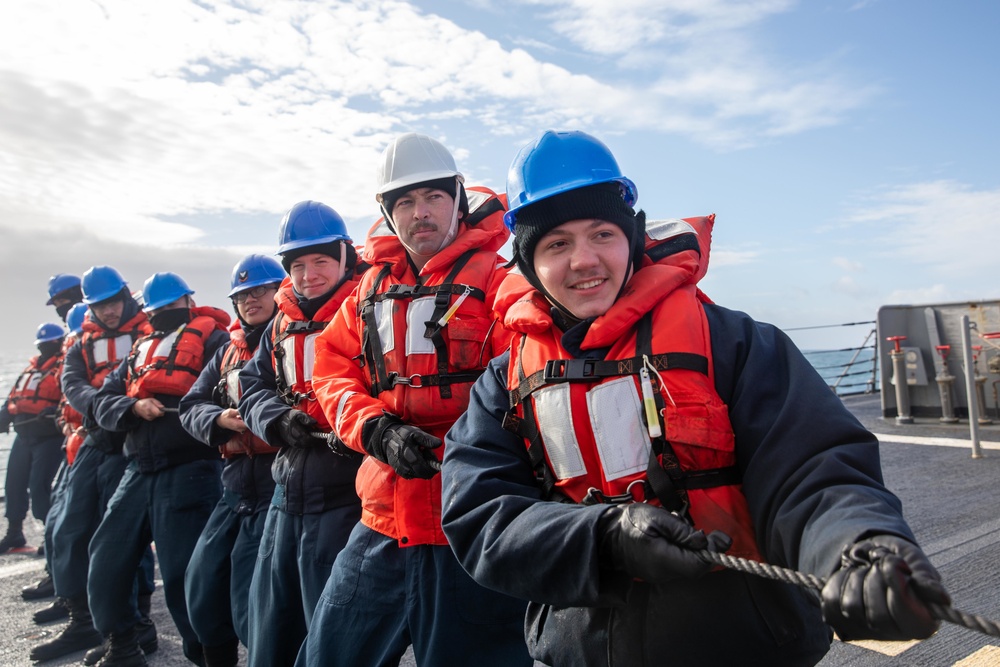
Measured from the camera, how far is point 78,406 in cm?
645

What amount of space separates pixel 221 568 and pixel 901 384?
10518 mm

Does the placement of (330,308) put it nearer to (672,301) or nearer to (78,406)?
(672,301)

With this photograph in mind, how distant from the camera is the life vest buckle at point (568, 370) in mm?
1927

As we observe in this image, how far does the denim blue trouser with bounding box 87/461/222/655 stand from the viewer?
5020mm

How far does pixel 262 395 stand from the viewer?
13.5 feet

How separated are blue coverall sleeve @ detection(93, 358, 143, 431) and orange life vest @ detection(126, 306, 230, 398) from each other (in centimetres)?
11

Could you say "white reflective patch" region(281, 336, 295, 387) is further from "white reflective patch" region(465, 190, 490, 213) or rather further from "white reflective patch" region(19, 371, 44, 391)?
"white reflective patch" region(19, 371, 44, 391)

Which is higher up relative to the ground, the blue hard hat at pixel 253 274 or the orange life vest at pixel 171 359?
the blue hard hat at pixel 253 274

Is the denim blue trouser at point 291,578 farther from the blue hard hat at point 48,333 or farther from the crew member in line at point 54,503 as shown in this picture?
the blue hard hat at point 48,333

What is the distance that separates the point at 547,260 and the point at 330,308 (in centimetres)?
221

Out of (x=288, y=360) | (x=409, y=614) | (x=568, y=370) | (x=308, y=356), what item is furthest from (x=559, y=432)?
(x=288, y=360)

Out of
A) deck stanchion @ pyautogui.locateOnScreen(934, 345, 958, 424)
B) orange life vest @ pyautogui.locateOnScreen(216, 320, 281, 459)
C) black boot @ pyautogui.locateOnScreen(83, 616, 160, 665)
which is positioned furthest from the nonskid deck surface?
orange life vest @ pyautogui.locateOnScreen(216, 320, 281, 459)

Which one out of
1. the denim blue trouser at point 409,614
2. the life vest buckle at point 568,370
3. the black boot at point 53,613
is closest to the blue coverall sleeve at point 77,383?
the black boot at point 53,613

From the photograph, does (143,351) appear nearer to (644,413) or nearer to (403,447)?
(403,447)
